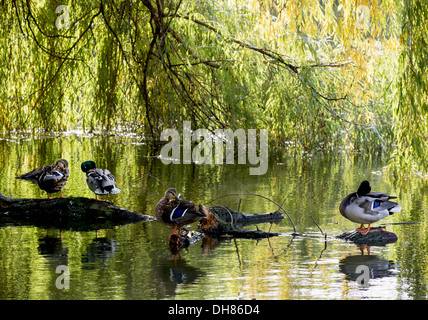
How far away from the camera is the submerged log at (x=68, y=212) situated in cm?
809

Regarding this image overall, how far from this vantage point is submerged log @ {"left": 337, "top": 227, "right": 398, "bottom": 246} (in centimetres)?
712

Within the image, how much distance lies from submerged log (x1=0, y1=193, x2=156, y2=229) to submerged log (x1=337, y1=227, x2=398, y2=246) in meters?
2.30

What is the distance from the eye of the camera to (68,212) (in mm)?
8133

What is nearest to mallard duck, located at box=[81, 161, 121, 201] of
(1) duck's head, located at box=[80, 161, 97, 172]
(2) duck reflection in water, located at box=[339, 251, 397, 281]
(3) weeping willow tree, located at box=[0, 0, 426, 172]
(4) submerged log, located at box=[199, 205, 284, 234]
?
(1) duck's head, located at box=[80, 161, 97, 172]

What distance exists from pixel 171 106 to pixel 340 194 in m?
2.90

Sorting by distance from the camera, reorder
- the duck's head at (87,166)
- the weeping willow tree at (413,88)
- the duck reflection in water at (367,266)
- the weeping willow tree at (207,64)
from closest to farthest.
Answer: the duck reflection in water at (367,266) → the weeping willow tree at (413,88) → the weeping willow tree at (207,64) → the duck's head at (87,166)

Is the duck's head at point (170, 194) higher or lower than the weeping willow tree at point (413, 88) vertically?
lower

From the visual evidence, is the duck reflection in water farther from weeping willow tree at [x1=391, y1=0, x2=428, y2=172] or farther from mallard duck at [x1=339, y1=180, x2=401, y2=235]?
weeping willow tree at [x1=391, y1=0, x2=428, y2=172]

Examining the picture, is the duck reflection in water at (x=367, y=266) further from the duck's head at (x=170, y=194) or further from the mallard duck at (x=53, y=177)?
the mallard duck at (x=53, y=177)

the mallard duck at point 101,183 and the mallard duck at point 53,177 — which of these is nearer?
the mallard duck at point 101,183

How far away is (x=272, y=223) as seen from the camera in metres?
8.19

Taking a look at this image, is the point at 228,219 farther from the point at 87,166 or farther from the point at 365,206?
the point at 87,166

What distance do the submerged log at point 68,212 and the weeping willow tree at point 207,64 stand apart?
934 millimetres

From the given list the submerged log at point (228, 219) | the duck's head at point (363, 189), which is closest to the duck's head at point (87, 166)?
the submerged log at point (228, 219)
